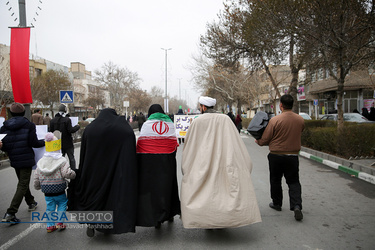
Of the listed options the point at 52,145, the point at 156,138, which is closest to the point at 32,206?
the point at 52,145

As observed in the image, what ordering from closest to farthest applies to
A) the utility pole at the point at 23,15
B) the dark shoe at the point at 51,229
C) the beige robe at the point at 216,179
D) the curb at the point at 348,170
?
the beige robe at the point at 216,179, the dark shoe at the point at 51,229, the curb at the point at 348,170, the utility pole at the point at 23,15

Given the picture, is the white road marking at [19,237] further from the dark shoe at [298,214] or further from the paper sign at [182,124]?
the paper sign at [182,124]

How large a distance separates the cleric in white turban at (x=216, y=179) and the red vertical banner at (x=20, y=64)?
5745mm

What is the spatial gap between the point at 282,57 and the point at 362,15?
7542 millimetres

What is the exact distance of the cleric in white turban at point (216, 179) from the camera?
347cm

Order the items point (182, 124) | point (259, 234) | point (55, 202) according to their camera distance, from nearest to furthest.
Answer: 1. point (259, 234)
2. point (55, 202)
3. point (182, 124)

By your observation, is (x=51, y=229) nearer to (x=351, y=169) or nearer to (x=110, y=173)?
(x=110, y=173)

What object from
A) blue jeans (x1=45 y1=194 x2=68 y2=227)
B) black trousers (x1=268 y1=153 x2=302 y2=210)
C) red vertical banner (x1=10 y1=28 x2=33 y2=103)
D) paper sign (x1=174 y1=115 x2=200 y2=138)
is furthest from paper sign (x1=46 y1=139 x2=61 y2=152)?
paper sign (x1=174 y1=115 x2=200 y2=138)

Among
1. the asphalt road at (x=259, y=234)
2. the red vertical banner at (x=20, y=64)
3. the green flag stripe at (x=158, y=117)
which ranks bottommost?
the asphalt road at (x=259, y=234)

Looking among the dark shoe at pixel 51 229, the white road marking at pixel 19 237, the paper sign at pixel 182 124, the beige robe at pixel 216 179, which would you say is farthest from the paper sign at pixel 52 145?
the paper sign at pixel 182 124

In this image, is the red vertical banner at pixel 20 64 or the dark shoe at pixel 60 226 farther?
the red vertical banner at pixel 20 64

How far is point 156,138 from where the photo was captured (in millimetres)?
3814

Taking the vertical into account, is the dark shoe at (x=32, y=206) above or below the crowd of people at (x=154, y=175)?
below

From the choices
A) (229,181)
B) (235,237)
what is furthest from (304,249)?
(229,181)
